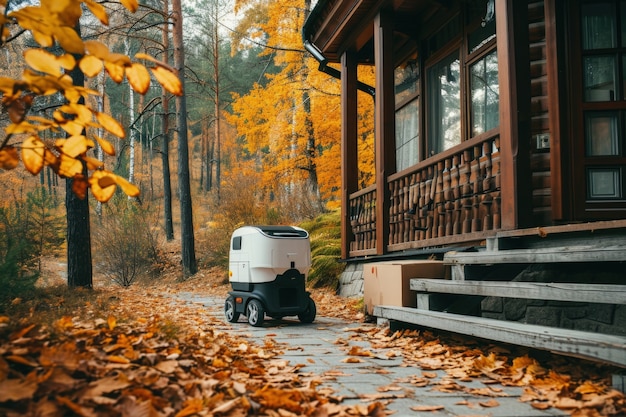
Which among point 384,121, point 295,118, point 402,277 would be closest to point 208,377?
point 402,277

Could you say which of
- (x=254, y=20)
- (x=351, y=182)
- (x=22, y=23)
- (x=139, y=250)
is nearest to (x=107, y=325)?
(x=22, y=23)

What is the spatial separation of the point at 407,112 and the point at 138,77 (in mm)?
8120

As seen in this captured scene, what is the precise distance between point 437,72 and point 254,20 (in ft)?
40.0

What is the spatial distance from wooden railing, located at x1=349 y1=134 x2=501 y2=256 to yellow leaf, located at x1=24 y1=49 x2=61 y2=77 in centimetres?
429

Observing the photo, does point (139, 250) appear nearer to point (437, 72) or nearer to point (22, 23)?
point (437, 72)

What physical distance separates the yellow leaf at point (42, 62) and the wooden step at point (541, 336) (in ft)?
9.60

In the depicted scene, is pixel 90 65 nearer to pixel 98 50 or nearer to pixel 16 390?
pixel 98 50

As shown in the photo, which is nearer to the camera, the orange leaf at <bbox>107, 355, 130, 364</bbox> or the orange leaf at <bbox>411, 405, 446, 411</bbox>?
the orange leaf at <bbox>107, 355, 130, 364</bbox>

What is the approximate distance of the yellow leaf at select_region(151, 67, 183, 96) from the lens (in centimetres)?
212

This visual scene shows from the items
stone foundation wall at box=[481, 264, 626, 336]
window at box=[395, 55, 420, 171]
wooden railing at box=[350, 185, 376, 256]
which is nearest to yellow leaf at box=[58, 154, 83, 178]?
stone foundation wall at box=[481, 264, 626, 336]

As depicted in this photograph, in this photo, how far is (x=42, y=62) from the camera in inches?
81.0

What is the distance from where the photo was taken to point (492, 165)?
573 cm

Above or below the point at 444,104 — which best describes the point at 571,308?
below

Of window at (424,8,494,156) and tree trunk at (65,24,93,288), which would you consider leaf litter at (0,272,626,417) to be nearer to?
window at (424,8,494,156)
